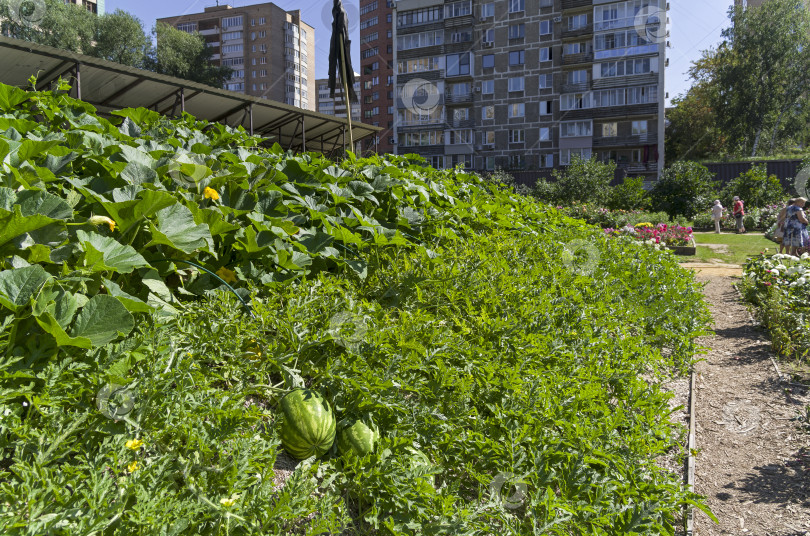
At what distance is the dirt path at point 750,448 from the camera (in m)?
2.98

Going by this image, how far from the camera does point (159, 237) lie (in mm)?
1528

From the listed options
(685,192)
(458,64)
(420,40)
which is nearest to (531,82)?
(458,64)

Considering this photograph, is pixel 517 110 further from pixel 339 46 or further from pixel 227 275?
pixel 227 275

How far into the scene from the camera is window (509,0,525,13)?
1743 inches

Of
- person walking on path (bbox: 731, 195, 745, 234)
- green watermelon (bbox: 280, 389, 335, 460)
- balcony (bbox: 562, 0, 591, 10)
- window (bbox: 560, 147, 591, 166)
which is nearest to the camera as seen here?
green watermelon (bbox: 280, 389, 335, 460)

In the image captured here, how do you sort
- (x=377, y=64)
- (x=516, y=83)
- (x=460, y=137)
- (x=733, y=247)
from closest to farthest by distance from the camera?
(x=733, y=247) < (x=516, y=83) < (x=460, y=137) < (x=377, y=64)

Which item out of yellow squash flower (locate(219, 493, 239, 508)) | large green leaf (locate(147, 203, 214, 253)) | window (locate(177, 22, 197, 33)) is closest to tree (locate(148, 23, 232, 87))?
window (locate(177, 22, 197, 33))

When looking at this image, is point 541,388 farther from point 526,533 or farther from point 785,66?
point 785,66

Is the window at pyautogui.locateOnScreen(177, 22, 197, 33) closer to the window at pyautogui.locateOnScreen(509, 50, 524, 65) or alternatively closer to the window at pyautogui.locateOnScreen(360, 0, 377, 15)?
the window at pyautogui.locateOnScreen(360, 0, 377, 15)

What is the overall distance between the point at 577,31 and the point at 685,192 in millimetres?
23399

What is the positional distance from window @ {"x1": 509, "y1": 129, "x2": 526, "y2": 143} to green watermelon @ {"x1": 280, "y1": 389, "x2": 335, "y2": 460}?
4579 cm

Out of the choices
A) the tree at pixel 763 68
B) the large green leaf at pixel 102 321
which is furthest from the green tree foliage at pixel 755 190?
the large green leaf at pixel 102 321

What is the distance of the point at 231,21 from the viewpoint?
86.9 m

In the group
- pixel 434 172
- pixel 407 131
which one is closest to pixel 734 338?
pixel 434 172
